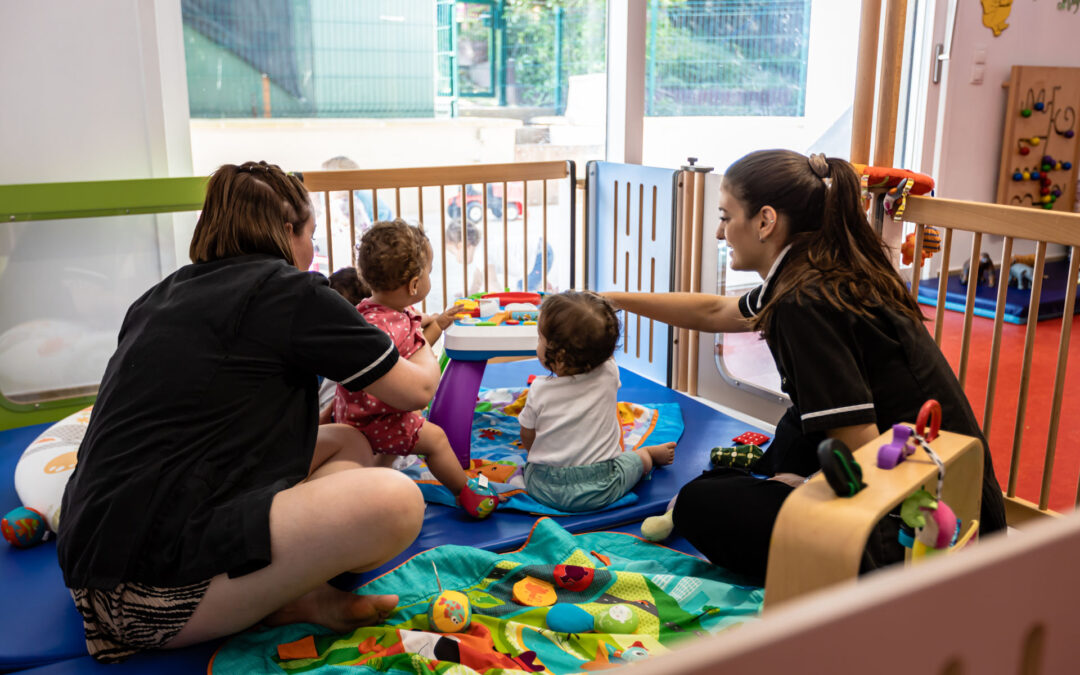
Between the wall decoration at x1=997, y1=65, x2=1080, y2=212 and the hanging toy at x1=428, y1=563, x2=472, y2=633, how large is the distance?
438cm

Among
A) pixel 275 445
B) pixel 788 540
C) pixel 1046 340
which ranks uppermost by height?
pixel 788 540

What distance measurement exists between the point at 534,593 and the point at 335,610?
0.35m

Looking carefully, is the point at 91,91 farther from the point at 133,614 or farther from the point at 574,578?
the point at 574,578

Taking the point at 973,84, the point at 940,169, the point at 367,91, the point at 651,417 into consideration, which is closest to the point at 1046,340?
the point at 940,169

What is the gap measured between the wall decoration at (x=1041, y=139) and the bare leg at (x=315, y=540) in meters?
4.46

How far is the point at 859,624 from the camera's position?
0.39m

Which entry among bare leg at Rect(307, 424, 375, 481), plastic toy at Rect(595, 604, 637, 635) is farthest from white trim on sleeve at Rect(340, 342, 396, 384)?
plastic toy at Rect(595, 604, 637, 635)

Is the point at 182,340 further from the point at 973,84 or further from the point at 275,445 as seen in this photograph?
the point at 973,84

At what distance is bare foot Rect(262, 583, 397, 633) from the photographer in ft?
4.64

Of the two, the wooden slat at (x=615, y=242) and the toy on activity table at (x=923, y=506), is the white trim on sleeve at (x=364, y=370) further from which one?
the wooden slat at (x=615, y=242)

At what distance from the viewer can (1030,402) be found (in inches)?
110

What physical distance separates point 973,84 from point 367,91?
10.9 ft

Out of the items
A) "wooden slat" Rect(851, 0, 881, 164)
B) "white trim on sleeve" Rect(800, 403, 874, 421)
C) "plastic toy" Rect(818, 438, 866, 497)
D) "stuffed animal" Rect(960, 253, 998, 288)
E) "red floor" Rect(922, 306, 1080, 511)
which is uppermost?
"wooden slat" Rect(851, 0, 881, 164)

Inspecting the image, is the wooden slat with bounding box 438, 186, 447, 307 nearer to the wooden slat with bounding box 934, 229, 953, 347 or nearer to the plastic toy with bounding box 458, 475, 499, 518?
the plastic toy with bounding box 458, 475, 499, 518
